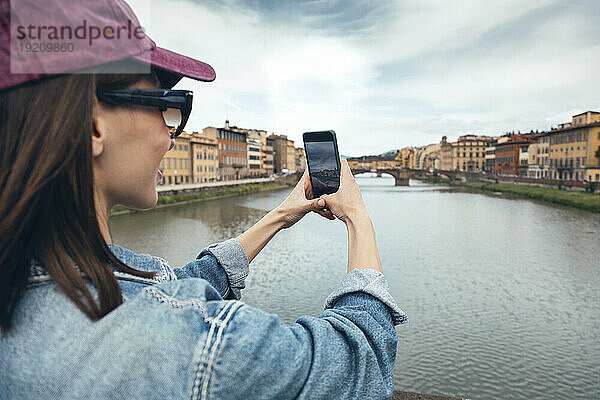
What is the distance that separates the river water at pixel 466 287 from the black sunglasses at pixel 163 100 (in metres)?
5.82

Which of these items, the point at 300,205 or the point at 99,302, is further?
the point at 300,205

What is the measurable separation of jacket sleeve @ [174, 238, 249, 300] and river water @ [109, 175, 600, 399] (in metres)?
5.35

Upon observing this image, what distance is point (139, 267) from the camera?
2.25ft

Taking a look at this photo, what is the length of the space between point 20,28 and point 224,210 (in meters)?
23.9

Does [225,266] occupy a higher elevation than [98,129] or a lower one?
lower

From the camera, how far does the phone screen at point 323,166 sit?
1029 mm

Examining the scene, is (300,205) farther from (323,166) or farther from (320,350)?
(320,350)

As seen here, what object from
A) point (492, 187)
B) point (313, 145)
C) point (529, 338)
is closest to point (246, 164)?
point (492, 187)

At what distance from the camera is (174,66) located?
2.31ft

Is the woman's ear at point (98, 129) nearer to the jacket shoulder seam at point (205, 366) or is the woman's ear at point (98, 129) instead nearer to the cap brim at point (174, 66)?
the cap brim at point (174, 66)

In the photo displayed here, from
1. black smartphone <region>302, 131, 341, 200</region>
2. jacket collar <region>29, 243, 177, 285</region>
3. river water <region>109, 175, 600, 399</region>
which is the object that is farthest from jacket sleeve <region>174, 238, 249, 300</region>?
river water <region>109, 175, 600, 399</region>

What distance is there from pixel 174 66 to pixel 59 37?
17cm

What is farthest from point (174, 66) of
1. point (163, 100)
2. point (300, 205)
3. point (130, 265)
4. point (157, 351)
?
point (300, 205)

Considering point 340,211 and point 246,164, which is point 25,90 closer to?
point 340,211
